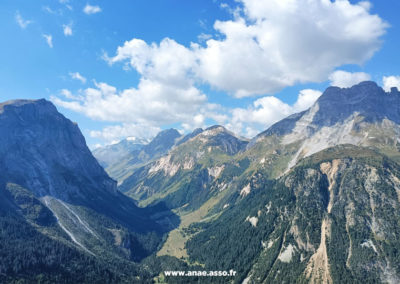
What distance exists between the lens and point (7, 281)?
194625mm
